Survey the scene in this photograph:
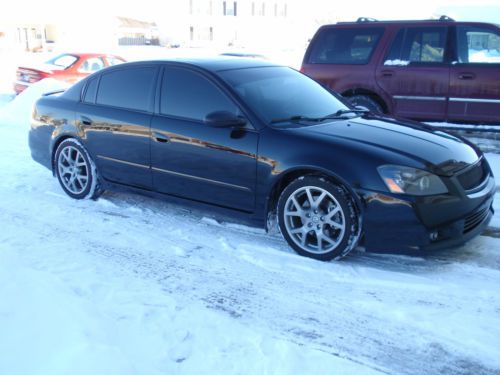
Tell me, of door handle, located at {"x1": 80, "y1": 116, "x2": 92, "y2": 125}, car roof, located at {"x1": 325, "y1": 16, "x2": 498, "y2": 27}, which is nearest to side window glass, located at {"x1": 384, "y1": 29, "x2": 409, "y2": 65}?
car roof, located at {"x1": 325, "y1": 16, "x2": 498, "y2": 27}

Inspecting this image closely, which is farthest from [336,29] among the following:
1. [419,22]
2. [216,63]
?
[216,63]

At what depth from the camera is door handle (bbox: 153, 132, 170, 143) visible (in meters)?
4.71

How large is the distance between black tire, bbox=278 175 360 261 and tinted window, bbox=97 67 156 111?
1764mm

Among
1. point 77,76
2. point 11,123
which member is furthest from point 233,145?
point 77,76

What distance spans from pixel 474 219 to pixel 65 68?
38.1ft

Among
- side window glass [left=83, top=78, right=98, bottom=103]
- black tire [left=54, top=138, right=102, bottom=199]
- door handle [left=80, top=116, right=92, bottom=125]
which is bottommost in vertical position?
black tire [left=54, top=138, right=102, bottom=199]

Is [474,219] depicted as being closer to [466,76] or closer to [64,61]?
[466,76]

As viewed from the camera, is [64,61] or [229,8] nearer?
[64,61]

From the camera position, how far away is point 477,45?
295 inches

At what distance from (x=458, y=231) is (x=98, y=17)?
56.9m

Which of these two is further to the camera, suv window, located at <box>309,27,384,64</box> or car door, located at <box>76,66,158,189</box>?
suv window, located at <box>309,27,384,64</box>

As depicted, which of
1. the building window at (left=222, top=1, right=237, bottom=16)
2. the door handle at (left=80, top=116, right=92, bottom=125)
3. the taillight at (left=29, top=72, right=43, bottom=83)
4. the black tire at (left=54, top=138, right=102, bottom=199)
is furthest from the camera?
the building window at (left=222, top=1, right=237, bottom=16)

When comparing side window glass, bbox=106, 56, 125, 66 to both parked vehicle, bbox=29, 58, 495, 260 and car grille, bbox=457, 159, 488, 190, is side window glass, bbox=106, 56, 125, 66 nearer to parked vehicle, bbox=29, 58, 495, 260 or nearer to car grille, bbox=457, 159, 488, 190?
parked vehicle, bbox=29, 58, 495, 260

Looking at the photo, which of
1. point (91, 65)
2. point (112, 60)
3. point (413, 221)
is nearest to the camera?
point (413, 221)
